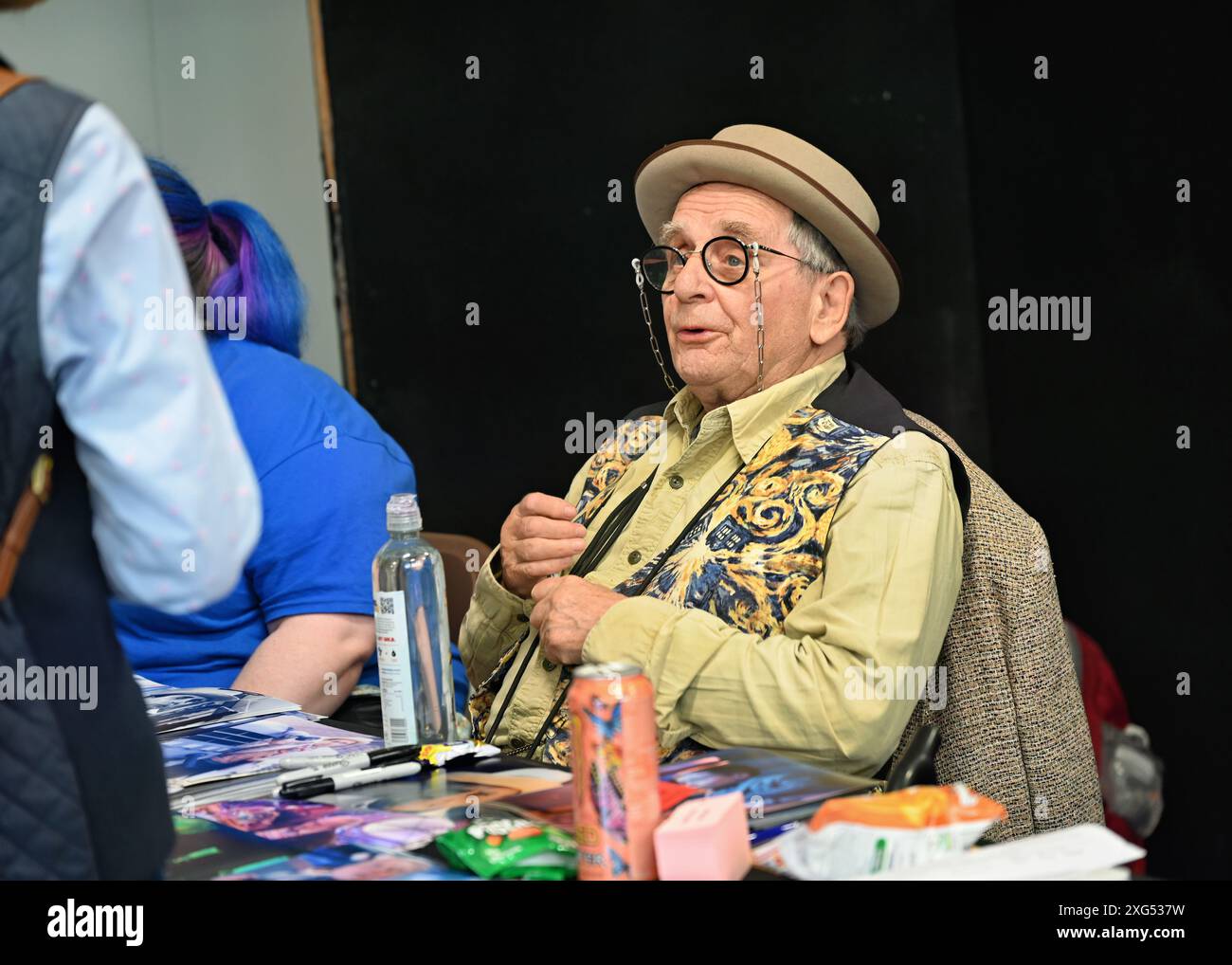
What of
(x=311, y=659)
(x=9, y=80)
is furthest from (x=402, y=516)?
(x=9, y=80)

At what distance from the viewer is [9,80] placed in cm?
101

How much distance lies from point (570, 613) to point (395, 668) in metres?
0.41

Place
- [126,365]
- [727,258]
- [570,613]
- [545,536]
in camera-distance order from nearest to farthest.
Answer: [126,365] → [570,613] → [545,536] → [727,258]

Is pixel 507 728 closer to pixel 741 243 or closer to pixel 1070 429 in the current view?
pixel 741 243

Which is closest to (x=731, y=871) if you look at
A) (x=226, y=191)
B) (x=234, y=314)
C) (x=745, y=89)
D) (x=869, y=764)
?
(x=869, y=764)

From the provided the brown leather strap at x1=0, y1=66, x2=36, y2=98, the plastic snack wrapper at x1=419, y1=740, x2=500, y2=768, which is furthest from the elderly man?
the brown leather strap at x1=0, y1=66, x2=36, y2=98

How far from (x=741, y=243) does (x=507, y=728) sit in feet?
2.97

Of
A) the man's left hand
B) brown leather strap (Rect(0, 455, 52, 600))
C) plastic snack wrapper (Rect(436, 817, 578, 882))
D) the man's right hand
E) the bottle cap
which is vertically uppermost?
brown leather strap (Rect(0, 455, 52, 600))

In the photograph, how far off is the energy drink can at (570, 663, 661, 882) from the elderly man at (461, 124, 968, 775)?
69 cm

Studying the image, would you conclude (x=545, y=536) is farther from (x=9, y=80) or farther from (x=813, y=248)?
(x=9, y=80)

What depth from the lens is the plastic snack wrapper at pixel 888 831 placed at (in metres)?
1.10

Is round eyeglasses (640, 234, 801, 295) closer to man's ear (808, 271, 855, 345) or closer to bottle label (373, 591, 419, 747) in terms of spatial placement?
man's ear (808, 271, 855, 345)

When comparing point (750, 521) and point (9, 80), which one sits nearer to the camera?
point (9, 80)

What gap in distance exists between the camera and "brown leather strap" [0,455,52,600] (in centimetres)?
101
